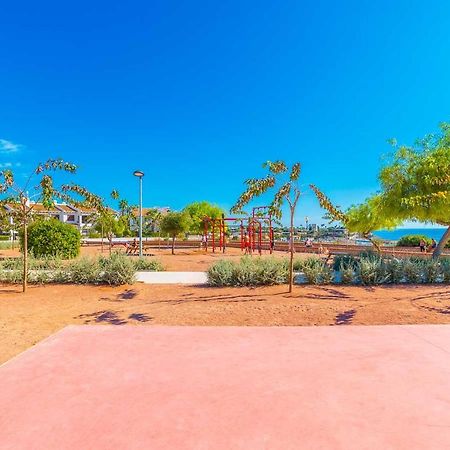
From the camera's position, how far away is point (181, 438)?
9.87ft

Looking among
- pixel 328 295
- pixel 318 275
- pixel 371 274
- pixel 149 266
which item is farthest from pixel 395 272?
Answer: pixel 149 266

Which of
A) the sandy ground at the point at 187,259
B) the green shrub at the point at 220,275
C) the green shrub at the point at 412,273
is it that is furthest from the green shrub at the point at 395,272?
the sandy ground at the point at 187,259

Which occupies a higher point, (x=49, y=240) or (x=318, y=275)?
(x=49, y=240)

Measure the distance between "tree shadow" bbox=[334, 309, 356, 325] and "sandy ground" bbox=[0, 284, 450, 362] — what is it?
0.02 metres

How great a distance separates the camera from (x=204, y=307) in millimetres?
8359

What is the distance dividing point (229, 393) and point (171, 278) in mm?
9099

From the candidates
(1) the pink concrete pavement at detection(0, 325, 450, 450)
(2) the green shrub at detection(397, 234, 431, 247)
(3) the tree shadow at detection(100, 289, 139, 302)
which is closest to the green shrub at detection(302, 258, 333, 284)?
(3) the tree shadow at detection(100, 289, 139, 302)

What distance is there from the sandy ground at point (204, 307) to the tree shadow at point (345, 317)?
2 cm

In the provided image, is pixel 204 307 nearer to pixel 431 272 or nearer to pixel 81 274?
pixel 81 274

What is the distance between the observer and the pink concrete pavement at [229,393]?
3023 mm

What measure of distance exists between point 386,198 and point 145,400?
14.4m

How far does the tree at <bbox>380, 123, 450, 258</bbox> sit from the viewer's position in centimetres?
1416

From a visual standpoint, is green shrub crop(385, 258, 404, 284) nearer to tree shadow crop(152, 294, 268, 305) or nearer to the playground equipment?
tree shadow crop(152, 294, 268, 305)

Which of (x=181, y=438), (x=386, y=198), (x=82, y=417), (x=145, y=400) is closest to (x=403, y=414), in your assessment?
(x=181, y=438)
